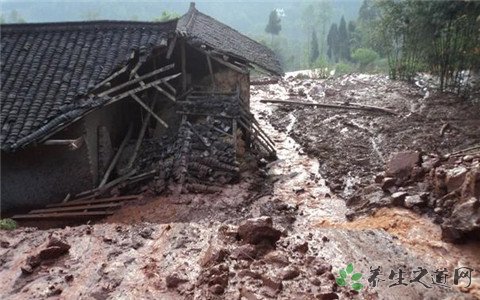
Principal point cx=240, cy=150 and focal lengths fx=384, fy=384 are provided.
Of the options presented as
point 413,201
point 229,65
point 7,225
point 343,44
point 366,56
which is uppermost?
point 343,44

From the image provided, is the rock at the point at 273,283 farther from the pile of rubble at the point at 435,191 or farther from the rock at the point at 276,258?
the pile of rubble at the point at 435,191

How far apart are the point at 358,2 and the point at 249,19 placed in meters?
24.3

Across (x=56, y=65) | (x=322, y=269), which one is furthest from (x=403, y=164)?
(x=56, y=65)

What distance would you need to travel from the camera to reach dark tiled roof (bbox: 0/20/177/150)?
296 inches

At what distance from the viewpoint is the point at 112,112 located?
32.3 ft

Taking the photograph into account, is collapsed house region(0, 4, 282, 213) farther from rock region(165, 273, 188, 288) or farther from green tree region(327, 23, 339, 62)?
green tree region(327, 23, 339, 62)

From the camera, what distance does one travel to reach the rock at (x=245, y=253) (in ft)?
11.4

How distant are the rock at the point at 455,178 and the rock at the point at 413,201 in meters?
0.34

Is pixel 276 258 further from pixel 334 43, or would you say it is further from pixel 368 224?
pixel 334 43

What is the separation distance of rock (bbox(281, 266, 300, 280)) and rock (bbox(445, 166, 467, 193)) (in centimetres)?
255

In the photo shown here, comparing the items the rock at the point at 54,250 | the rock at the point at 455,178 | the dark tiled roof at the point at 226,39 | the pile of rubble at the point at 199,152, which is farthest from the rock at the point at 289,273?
the dark tiled roof at the point at 226,39

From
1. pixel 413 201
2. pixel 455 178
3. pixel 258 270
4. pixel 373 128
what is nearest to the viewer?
pixel 258 270

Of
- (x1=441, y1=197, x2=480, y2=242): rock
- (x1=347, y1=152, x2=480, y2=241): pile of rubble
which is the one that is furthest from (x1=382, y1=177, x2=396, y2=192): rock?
(x1=441, y1=197, x2=480, y2=242): rock

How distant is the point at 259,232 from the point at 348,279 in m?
0.92
